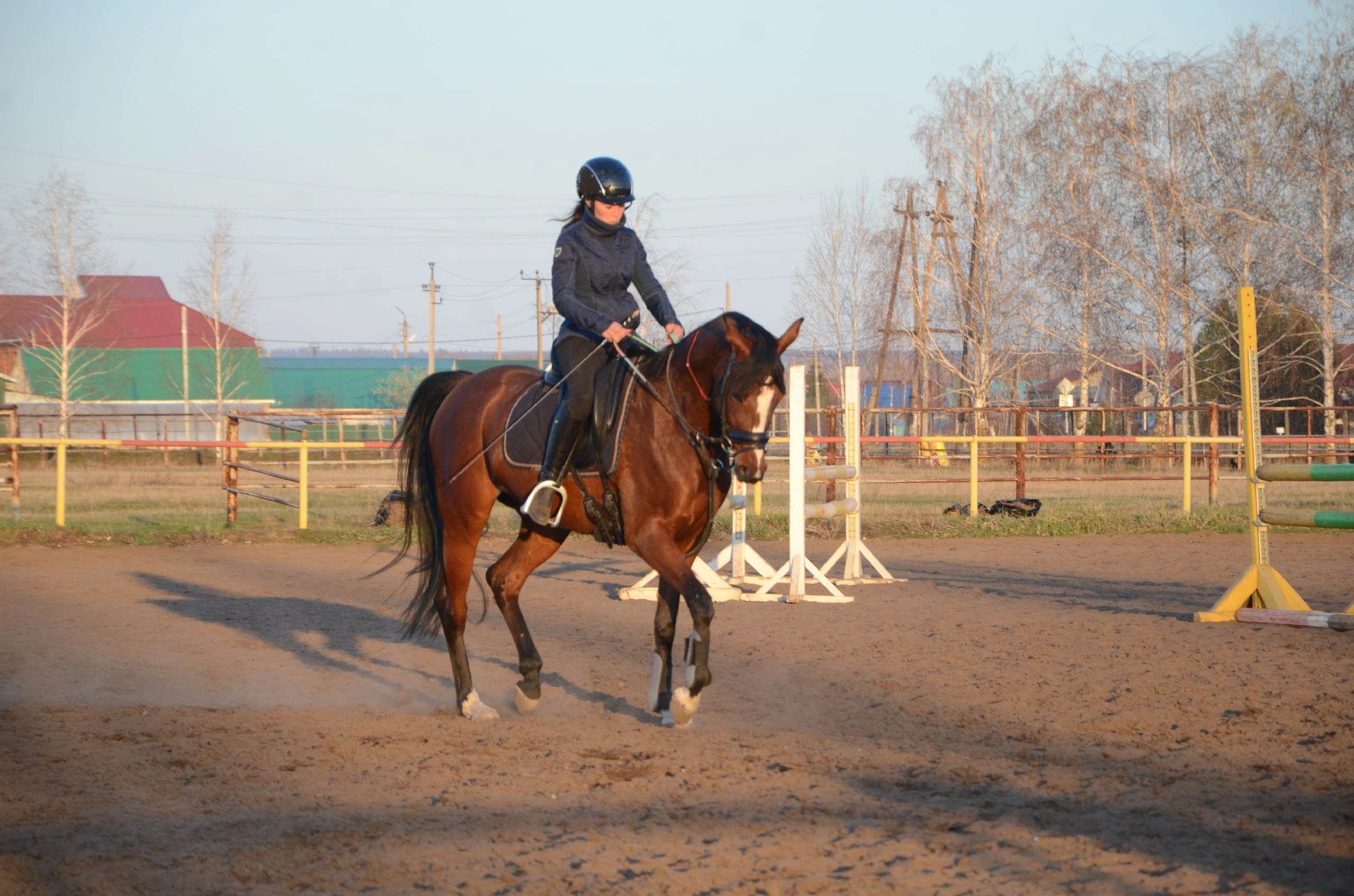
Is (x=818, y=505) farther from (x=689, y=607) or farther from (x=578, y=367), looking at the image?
(x=689, y=607)

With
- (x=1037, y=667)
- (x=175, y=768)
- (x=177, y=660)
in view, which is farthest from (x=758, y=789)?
(x=177, y=660)

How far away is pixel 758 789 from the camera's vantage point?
153 inches

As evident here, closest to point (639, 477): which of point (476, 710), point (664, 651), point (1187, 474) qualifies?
point (664, 651)

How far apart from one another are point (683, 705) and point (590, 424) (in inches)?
57.4

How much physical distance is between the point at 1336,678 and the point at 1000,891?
3743 millimetres

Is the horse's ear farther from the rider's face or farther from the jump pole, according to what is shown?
the jump pole

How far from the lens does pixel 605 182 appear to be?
18.0 ft

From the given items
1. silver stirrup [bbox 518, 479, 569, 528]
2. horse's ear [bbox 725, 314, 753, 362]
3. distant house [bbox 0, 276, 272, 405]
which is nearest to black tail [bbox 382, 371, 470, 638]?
silver stirrup [bbox 518, 479, 569, 528]

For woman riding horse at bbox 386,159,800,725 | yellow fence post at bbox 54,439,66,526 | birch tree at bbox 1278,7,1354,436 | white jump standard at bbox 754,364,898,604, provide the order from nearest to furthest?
woman riding horse at bbox 386,159,800,725 → white jump standard at bbox 754,364,898,604 → yellow fence post at bbox 54,439,66,526 → birch tree at bbox 1278,7,1354,436

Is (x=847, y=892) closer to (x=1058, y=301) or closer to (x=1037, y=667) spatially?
(x=1037, y=667)

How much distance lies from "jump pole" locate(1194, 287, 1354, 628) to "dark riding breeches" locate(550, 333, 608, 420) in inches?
175

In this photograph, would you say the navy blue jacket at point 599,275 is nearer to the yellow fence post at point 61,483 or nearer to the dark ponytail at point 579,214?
the dark ponytail at point 579,214

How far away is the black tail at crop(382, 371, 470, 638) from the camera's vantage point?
601cm

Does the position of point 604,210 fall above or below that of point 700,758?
above
